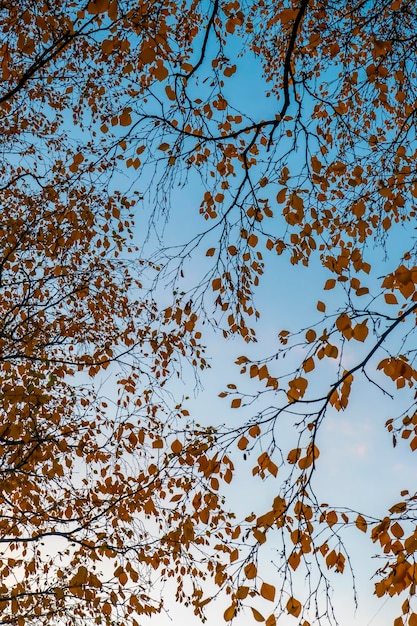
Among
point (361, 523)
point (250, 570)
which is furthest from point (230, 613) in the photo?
point (361, 523)

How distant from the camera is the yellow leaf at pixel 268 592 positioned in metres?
2.79

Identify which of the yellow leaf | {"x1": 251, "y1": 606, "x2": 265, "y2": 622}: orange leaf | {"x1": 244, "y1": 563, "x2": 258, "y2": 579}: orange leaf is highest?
{"x1": 244, "y1": 563, "x2": 258, "y2": 579}: orange leaf

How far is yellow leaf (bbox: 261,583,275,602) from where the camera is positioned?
2.79 meters

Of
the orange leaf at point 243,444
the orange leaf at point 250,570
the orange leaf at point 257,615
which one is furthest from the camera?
the orange leaf at point 243,444

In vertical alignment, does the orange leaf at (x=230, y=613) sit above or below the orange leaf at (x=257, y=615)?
above

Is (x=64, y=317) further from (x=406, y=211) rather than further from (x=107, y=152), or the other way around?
(x=406, y=211)

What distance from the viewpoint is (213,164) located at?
505 cm

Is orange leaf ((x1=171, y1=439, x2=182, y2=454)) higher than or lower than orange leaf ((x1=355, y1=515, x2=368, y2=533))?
higher

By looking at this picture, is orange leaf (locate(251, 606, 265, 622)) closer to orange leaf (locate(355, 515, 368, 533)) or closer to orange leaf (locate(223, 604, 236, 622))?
orange leaf (locate(223, 604, 236, 622))

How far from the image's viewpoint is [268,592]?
9.20 feet

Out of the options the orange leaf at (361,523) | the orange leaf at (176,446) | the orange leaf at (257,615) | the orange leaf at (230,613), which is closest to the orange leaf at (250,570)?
the orange leaf at (230,613)

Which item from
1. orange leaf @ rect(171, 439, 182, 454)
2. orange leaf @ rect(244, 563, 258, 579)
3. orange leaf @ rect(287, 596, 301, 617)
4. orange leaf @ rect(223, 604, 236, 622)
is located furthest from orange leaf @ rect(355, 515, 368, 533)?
orange leaf @ rect(171, 439, 182, 454)

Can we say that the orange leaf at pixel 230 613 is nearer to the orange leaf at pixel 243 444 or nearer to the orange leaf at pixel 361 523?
the orange leaf at pixel 361 523

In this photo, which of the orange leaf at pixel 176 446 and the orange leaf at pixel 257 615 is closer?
the orange leaf at pixel 257 615
